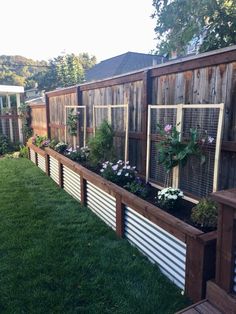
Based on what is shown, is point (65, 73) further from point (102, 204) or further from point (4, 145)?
point (102, 204)

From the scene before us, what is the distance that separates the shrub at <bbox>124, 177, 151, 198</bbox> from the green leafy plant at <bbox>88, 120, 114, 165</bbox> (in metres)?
1.00

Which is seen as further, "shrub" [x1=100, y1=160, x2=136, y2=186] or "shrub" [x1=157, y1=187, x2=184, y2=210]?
"shrub" [x1=100, y1=160, x2=136, y2=186]

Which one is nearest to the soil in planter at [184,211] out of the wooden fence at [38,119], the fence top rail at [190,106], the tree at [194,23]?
the fence top rail at [190,106]

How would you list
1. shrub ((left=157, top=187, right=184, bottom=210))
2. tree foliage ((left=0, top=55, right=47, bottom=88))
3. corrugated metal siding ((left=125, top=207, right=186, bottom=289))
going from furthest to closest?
tree foliage ((left=0, top=55, right=47, bottom=88)), shrub ((left=157, top=187, right=184, bottom=210)), corrugated metal siding ((left=125, top=207, right=186, bottom=289))

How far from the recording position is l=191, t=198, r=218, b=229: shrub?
220cm

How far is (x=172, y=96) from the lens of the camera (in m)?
3.03

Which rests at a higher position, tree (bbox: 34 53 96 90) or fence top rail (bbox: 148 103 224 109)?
tree (bbox: 34 53 96 90)

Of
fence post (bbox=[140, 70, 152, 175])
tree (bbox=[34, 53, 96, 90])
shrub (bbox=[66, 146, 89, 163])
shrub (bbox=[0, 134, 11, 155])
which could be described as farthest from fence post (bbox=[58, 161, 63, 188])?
tree (bbox=[34, 53, 96, 90])

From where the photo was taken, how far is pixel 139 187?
3.16 meters

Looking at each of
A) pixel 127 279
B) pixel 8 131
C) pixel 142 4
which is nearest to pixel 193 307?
pixel 127 279

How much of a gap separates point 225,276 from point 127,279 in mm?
840

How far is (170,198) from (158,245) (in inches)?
18.4

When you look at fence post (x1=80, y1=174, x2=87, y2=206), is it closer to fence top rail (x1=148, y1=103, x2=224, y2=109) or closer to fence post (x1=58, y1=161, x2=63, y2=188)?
fence post (x1=58, y1=161, x2=63, y2=188)

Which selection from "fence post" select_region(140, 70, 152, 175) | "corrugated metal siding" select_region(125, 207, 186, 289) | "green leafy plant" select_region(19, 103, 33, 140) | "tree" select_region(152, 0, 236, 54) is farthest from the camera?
"green leafy plant" select_region(19, 103, 33, 140)
